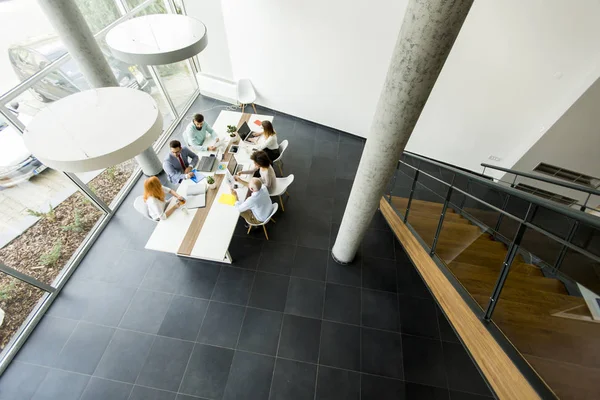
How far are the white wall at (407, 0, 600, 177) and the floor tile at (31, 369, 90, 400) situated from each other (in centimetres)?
693

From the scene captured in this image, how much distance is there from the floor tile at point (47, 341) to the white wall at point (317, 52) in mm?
5868

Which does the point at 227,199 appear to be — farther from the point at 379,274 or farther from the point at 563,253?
the point at 563,253

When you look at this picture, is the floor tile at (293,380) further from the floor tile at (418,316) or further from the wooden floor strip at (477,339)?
the wooden floor strip at (477,339)

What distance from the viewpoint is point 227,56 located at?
6801mm

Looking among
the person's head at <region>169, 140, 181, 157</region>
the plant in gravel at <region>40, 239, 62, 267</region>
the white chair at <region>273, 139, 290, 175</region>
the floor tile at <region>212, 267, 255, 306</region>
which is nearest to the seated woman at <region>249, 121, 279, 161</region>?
the white chair at <region>273, 139, 290, 175</region>

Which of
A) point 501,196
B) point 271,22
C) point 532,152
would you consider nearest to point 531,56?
point 532,152

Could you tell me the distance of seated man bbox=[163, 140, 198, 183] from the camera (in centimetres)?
448

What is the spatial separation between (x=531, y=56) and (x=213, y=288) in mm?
6087

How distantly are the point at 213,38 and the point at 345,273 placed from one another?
6009 millimetres

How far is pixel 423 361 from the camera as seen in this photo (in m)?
3.60

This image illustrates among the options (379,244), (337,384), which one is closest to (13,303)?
(337,384)

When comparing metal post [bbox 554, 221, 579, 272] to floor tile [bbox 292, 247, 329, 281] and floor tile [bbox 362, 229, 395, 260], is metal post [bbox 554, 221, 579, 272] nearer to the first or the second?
floor tile [bbox 362, 229, 395, 260]

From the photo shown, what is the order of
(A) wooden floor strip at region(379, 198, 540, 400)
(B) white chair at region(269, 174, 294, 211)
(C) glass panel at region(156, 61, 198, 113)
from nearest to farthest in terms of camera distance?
(A) wooden floor strip at region(379, 198, 540, 400) < (B) white chair at region(269, 174, 294, 211) < (C) glass panel at region(156, 61, 198, 113)

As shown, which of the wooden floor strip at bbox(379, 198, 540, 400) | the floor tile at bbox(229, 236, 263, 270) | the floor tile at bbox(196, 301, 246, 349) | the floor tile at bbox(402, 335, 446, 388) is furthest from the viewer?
the floor tile at bbox(229, 236, 263, 270)
